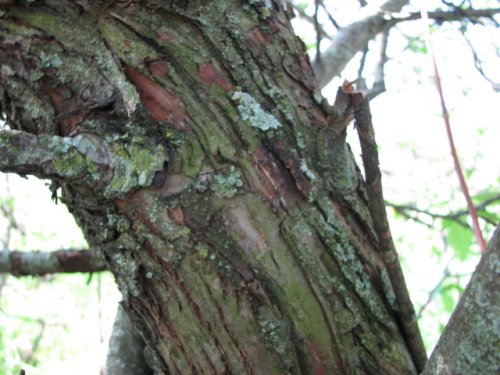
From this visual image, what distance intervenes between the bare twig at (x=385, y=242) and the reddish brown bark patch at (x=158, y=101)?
32 cm

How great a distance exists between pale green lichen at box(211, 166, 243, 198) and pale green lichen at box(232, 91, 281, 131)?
10 centimetres

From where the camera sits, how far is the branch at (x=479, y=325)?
77 cm

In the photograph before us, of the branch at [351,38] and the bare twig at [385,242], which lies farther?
the branch at [351,38]

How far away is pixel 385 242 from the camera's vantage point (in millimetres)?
1129

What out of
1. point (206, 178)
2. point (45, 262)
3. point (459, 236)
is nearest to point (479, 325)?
point (206, 178)

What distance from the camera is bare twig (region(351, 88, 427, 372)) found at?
107 cm

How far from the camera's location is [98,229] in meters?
1.02

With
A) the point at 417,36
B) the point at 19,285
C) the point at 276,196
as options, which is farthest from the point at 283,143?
the point at 19,285

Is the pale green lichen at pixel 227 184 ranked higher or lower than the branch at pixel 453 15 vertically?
lower

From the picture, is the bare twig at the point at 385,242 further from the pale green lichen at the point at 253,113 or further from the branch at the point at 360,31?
the branch at the point at 360,31

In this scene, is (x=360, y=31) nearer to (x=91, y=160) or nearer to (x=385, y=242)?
(x=385, y=242)

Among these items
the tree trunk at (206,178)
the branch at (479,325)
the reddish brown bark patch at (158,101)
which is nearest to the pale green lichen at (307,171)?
the tree trunk at (206,178)

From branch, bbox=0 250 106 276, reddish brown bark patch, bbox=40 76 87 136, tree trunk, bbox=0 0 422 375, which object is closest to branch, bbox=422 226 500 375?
tree trunk, bbox=0 0 422 375

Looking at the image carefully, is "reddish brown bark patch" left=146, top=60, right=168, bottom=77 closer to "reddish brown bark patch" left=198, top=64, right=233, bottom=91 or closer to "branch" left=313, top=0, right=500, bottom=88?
"reddish brown bark patch" left=198, top=64, right=233, bottom=91
